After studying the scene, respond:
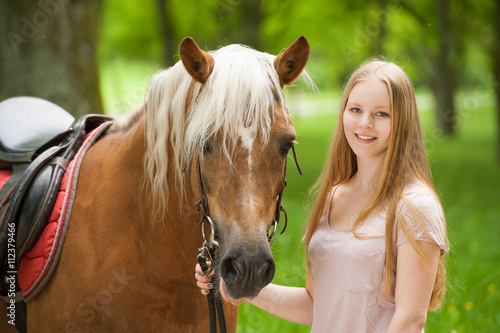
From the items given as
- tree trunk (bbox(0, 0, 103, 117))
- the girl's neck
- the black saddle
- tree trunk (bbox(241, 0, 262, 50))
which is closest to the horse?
the black saddle

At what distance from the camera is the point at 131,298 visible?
2.03 m

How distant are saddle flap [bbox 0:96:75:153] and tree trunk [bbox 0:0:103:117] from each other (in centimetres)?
236

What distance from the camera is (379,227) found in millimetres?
1804

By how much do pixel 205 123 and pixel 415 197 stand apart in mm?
761

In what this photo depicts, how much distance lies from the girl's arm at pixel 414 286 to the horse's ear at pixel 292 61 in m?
0.74

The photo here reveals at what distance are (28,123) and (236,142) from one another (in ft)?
4.93

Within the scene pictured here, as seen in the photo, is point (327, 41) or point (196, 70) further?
point (327, 41)

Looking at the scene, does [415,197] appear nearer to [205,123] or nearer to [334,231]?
[334,231]

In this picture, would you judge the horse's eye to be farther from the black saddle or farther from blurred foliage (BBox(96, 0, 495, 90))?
blurred foliage (BBox(96, 0, 495, 90))

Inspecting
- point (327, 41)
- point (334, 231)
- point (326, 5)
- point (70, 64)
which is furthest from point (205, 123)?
point (327, 41)

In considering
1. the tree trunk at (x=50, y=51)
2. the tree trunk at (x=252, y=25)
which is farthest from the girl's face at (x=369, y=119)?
the tree trunk at (x=252, y=25)

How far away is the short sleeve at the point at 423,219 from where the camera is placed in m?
1.68

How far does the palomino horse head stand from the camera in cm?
164

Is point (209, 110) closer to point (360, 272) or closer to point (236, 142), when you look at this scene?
point (236, 142)
